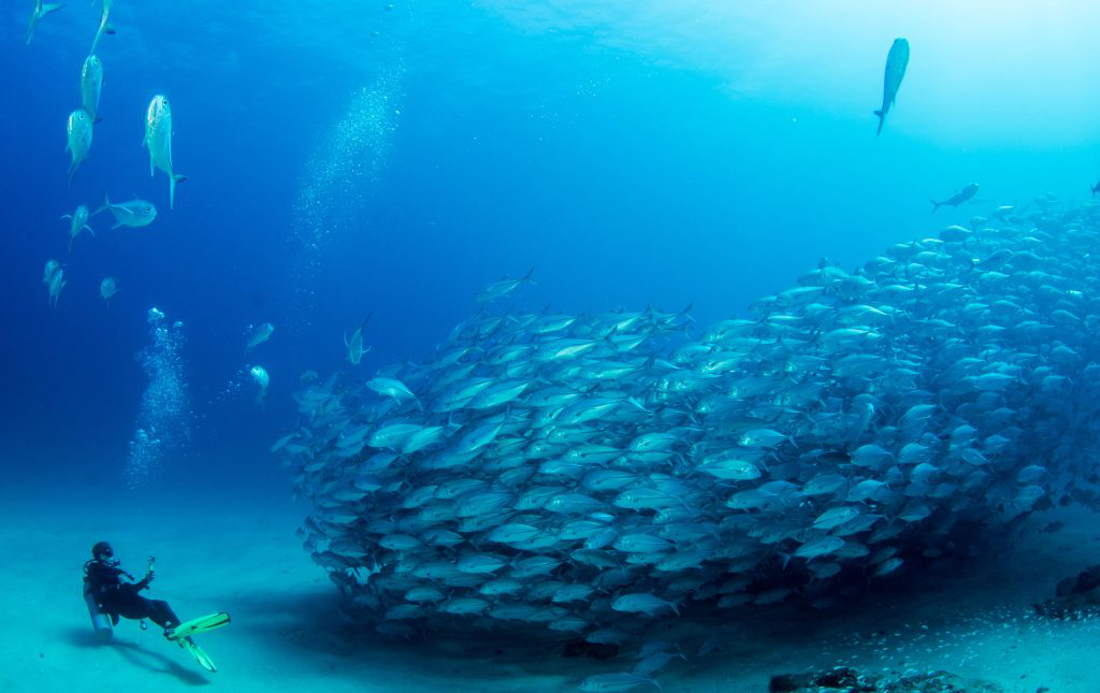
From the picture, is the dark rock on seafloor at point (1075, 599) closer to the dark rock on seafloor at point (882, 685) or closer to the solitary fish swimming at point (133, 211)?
the dark rock on seafloor at point (882, 685)

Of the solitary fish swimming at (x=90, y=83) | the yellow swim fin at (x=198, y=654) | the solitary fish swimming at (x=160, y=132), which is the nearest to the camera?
the solitary fish swimming at (x=160, y=132)

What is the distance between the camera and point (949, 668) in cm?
487

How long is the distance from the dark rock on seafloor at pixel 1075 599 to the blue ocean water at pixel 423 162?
6.74 meters

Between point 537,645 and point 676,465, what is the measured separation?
2.70m

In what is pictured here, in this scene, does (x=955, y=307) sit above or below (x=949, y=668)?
above

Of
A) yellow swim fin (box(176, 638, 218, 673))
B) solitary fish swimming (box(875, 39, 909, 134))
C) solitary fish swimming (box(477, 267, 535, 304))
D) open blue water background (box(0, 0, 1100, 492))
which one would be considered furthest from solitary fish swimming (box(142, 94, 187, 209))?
open blue water background (box(0, 0, 1100, 492))

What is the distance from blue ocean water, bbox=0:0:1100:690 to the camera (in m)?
29.5

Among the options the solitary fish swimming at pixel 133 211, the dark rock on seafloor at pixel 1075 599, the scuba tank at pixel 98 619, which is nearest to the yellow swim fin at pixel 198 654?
the scuba tank at pixel 98 619

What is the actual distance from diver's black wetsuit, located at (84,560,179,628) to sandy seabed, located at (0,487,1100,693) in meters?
0.30

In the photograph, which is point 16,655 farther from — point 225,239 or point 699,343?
point 225,239

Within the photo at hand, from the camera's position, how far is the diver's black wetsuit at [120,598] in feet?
23.3

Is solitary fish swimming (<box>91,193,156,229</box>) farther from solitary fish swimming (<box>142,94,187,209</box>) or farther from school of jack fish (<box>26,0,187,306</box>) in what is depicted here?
solitary fish swimming (<box>142,94,187,209</box>)

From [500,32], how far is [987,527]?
27.2m

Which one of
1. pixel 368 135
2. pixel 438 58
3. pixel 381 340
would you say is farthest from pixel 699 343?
pixel 381 340
